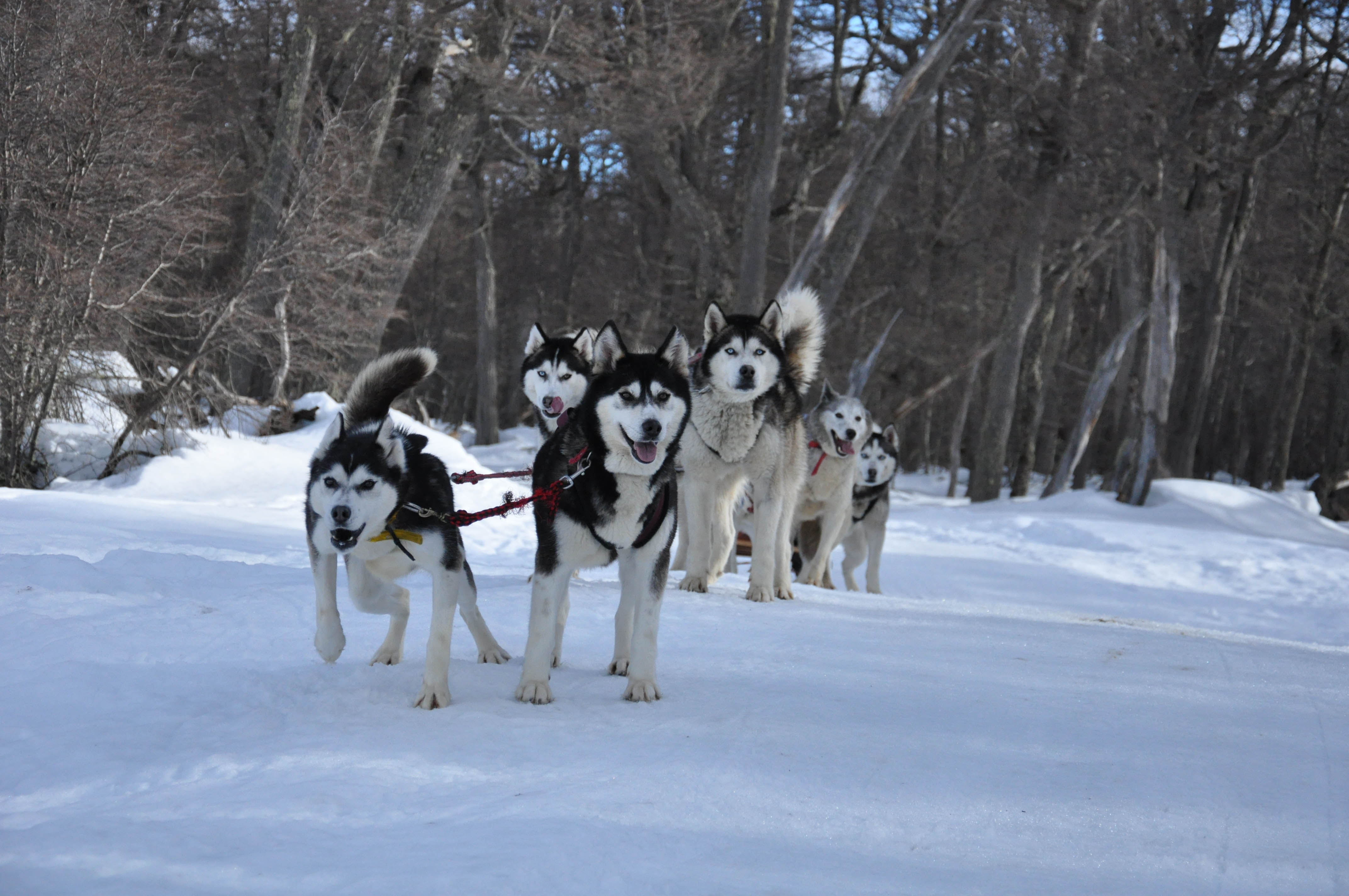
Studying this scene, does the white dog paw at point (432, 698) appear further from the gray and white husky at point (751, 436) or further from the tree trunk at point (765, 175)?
the tree trunk at point (765, 175)

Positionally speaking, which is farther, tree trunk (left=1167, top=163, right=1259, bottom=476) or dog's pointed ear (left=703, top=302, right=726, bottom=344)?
tree trunk (left=1167, top=163, right=1259, bottom=476)

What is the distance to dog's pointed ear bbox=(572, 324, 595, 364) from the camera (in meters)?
6.25

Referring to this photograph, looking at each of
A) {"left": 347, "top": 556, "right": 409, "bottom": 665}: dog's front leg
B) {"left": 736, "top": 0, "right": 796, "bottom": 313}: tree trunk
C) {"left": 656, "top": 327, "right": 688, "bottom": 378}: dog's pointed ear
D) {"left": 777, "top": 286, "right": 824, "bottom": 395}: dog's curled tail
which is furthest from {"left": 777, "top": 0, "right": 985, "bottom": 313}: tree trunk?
{"left": 347, "top": 556, "right": 409, "bottom": 665}: dog's front leg

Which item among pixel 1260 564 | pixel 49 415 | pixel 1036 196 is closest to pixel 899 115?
pixel 1036 196

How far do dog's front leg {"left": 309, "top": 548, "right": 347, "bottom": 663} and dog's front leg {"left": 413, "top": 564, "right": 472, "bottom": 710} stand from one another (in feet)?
1.39

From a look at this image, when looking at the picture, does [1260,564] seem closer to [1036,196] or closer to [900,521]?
[900,521]

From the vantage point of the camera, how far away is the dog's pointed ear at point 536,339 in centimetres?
632

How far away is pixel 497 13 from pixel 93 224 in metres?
7.57

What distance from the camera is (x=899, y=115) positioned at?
50.1ft

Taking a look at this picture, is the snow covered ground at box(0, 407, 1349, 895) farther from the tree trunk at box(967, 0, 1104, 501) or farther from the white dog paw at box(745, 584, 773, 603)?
the tree trunk at box(967, 0, 1104, 501)

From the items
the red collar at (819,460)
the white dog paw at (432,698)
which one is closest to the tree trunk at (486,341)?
the red collar at (819,460)

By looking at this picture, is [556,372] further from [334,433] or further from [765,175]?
[765,175]

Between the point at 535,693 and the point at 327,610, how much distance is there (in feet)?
2.80

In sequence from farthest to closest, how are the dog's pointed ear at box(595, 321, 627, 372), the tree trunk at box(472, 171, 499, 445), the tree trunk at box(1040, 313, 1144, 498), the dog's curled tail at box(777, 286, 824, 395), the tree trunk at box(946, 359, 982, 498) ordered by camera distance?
the tree trunk at box(946, 359, 982, 498), the tree trunk at box(472, 171, 499, 445), the tree trunk at box(1040, 313, 1144, 498), the dog's curled tail at box(777, 286, 824, 395), the dog's pointed ear at box(595, 321, 627, 372)
